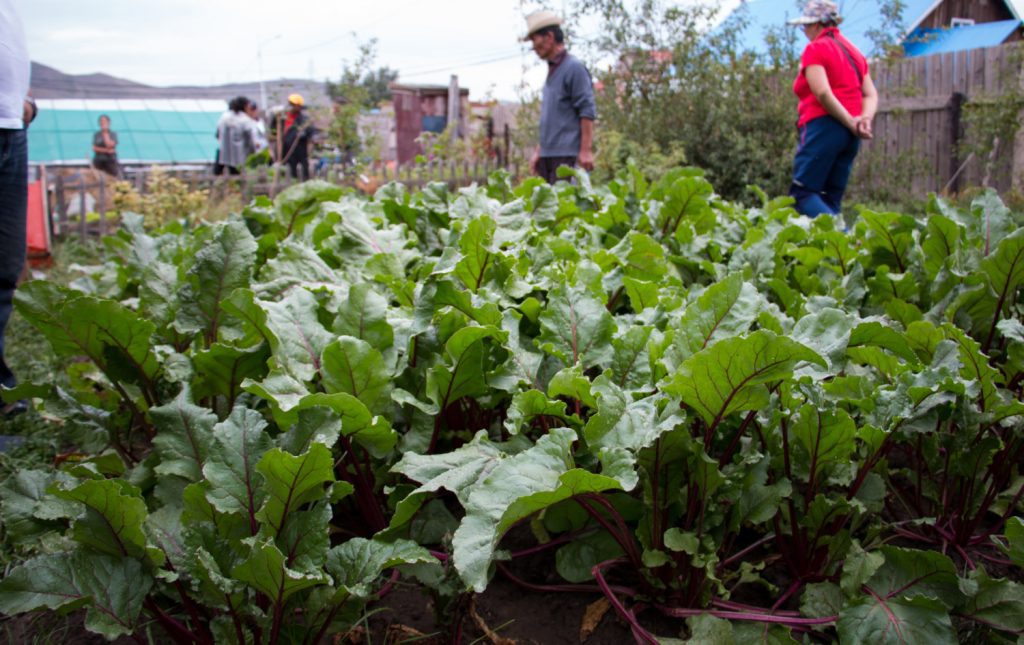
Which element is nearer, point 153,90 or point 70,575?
point 70,575

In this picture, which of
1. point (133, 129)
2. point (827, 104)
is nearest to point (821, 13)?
point (827, 104)

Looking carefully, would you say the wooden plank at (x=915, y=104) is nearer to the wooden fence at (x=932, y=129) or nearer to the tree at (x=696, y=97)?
the wooden fence at (x=932, y=129)

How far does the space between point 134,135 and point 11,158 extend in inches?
1170

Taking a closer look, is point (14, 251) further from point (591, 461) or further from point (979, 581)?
point (979, 581)

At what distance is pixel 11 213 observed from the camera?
11.2 feet

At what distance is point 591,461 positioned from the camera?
1608mm

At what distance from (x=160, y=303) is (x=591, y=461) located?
131 centimetres

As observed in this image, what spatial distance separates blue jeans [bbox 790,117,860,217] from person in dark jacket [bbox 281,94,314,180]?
7372mm

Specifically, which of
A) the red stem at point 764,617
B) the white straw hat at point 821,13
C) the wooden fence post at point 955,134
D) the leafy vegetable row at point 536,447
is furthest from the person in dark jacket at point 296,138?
the red stem at point 764,617

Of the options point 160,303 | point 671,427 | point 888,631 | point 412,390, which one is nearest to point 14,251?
point 160,303

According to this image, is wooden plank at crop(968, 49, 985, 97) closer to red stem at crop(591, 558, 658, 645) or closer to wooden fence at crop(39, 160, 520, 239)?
wooden fence at crop(39, 160, 520, 239)

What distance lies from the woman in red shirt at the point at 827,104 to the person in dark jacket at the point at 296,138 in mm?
7421

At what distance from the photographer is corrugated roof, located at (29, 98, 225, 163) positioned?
27094 millimetres

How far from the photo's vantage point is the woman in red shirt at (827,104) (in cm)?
538
